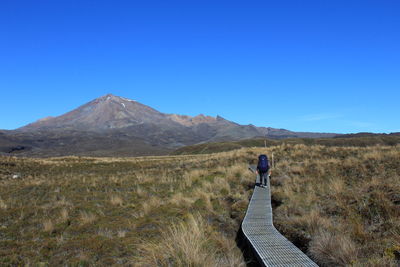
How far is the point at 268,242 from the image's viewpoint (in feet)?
19.5

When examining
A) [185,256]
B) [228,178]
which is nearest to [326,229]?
[185,256]

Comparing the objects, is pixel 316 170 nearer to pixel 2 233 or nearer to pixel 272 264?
pixel 272 264

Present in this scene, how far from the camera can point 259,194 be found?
11398mm

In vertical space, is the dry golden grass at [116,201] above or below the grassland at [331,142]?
below

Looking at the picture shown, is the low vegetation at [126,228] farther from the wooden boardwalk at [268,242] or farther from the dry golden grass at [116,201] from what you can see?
the wooden boardwalk at [268,242]

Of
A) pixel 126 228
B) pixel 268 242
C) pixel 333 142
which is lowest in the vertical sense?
pixel 126 228

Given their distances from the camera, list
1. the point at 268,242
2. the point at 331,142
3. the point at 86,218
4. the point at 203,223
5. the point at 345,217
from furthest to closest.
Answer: the point at 331,142
the point at 86,218
the point at 203,223
the point at 345,217
the point at 268,242

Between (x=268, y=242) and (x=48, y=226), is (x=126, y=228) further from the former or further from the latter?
(x=268, y=242)

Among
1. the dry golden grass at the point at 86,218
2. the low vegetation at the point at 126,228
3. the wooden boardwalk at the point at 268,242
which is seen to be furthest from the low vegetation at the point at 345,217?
the dry golden grass at the point at 86,218

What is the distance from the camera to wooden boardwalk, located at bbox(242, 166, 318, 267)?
490cm

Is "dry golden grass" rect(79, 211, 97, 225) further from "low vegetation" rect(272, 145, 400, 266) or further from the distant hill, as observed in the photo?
the distant hill

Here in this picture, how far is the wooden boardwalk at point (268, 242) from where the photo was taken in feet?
16.1

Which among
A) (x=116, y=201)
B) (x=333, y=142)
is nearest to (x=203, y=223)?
(x=116, y=201)

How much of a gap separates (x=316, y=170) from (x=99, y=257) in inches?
448
